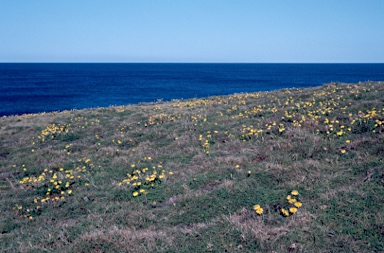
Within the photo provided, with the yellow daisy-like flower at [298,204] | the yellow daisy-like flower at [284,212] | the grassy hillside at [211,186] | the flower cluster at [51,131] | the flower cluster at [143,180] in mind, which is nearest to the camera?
the grassy hillside at [211,186]

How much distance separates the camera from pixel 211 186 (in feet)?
24.1

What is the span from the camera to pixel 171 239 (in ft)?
17.0

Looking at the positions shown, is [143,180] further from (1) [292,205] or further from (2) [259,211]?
(1) [292,205]

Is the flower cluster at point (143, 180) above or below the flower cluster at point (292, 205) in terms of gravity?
below

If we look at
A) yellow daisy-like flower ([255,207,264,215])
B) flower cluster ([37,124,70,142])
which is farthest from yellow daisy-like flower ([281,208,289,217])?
flower cluster ([37,124,70,142])

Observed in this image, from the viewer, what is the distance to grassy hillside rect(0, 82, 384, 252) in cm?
502

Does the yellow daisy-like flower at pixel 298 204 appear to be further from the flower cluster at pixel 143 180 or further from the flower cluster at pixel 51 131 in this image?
the flower cluster at pixel 51 131

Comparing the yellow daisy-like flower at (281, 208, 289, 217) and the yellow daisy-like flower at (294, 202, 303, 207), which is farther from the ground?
the yellow daisy-like flower at (294, 202, 303, 207)

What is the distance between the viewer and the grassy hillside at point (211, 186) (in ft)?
16.5

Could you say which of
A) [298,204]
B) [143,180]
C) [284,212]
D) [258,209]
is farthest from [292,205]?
[143,180]

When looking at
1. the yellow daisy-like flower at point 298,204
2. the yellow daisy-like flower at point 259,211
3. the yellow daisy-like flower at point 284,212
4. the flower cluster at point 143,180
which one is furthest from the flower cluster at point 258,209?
the flower cluster at point 143,180

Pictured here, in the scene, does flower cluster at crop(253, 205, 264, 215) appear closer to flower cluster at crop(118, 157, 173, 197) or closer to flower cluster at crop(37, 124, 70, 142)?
flower cluster at crop(118, 157, 173, 197)

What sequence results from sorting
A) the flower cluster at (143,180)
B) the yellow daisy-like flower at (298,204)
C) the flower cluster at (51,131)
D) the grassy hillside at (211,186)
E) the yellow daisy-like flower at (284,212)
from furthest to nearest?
1. the flower cluster at (51,131)
2. the flower cluster at (143,180)
3. the yellow daisy-like flower at (298,204)
4. the yellow daisy-like flower at (284,212)
5. the grassy hillside at (211,186)

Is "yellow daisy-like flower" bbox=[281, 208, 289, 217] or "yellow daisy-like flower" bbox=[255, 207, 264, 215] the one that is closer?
"yellow daisy-like flower" bbox=[281, 208, 289, 217]
